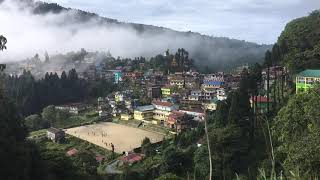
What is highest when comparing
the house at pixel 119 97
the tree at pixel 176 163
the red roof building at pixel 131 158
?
the house at pixel 119 97

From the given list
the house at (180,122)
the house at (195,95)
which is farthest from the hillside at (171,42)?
the house at (180,122)

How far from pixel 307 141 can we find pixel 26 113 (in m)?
42.5

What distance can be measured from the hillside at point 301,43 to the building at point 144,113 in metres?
15.2

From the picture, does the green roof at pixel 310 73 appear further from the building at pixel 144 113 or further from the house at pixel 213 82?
the building at pixel 144 113

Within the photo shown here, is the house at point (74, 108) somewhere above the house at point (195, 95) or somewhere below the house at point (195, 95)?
below

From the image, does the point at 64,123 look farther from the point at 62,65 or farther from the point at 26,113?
the point at 62,65

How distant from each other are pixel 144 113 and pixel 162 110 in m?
1.86

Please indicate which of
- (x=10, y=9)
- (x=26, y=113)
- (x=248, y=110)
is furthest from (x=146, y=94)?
(x=10, y=9)

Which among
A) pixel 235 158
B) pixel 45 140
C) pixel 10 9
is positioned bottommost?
pixel 45 140

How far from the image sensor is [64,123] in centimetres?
4466

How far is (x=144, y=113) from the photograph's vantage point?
4147cm

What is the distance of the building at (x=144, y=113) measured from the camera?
1631 inches

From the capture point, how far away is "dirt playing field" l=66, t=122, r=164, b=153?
34.0 metres

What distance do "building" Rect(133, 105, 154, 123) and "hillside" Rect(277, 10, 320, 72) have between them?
15220 mm
